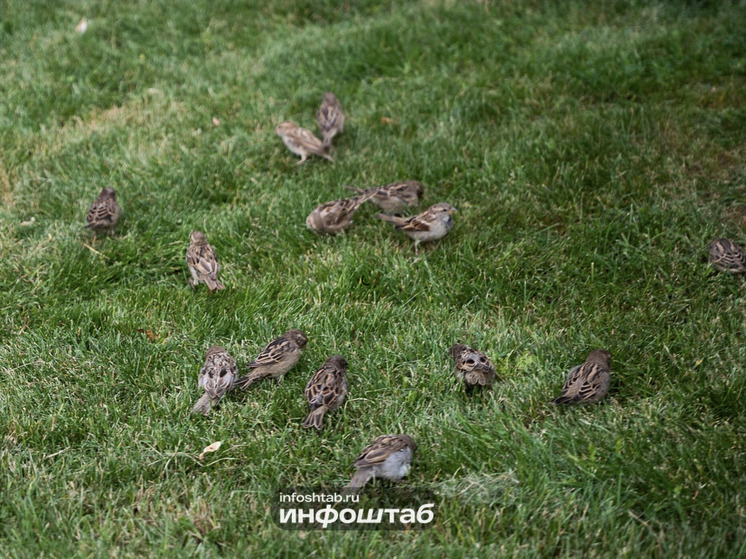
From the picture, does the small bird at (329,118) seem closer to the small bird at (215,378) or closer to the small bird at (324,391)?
the small bird at (215,378)

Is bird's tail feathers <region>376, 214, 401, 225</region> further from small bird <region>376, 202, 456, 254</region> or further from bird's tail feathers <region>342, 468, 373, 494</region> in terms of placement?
bird's tail feathers <region>342, 468, 373, 494</region>

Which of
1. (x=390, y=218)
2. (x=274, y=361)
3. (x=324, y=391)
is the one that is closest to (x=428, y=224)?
(x=390, y=218)

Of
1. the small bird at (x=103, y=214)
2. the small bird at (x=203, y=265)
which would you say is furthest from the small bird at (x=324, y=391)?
the small bird at (x=103, y=214)

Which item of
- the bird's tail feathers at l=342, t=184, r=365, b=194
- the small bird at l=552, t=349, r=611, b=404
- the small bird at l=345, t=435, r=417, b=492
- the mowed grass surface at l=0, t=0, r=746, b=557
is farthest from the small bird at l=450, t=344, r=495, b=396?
the bird's tail feathers at l=342, t=184, r=365, b=194

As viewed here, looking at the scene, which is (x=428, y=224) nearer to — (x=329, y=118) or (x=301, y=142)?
(x=301, y=142)

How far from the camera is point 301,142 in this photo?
827 cm

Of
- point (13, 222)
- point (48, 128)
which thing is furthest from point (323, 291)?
point (48, 128)

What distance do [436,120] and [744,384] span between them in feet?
15.1

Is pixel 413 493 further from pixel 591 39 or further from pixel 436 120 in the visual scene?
pixel 591 39

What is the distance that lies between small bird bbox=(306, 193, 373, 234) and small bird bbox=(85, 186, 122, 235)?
5.81 ft

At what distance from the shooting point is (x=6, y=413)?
543cm

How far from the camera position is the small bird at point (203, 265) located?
21.8ft

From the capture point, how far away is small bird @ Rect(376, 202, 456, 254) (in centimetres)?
696

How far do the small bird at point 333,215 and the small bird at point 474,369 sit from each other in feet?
6.90
